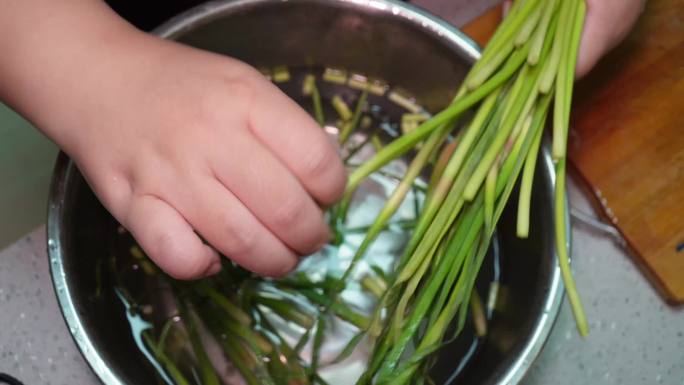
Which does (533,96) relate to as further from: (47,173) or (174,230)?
(47,173)

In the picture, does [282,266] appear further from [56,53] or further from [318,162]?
[56,53]

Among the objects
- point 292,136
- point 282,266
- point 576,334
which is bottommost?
point 576,334

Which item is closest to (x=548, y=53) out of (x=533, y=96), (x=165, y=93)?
(x=533, y=96)

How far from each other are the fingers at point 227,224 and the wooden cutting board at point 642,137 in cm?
42

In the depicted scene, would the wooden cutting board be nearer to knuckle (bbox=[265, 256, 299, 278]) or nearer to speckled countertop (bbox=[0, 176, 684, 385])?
speckled countertop (bbox=[0, 176, 684, 385])

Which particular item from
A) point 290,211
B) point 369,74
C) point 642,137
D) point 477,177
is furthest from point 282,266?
point 642,137

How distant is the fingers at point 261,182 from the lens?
22.3 inches

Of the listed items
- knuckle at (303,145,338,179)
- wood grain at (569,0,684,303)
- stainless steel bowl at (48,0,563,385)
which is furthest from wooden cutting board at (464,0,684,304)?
knuckle at (303,145,338,179)

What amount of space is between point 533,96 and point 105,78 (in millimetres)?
373

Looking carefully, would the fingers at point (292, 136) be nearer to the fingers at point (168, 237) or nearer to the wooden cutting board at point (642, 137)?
the fingers at point (168, 237)

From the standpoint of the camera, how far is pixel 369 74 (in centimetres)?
90

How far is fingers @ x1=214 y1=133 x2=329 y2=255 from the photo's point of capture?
0.57 m

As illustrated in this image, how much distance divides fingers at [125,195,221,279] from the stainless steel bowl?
14 centimetres

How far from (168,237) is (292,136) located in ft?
0.39
